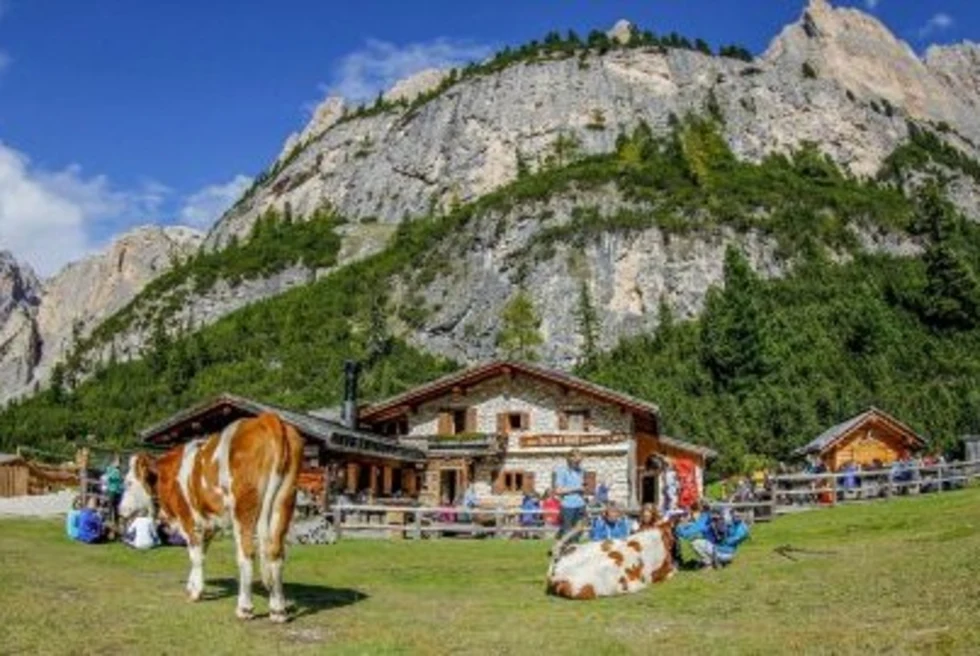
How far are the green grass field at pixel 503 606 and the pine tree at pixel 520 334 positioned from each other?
89.9 m

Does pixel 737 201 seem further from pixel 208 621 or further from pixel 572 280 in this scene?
pixel 208 621

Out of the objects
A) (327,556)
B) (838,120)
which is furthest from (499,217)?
(327,556)

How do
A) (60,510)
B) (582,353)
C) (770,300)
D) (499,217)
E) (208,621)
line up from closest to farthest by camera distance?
(208,621), (60,510), (770,300), (582,353), (499,217)

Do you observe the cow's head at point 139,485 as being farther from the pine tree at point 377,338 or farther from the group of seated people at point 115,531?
the pine tree at point 377,338

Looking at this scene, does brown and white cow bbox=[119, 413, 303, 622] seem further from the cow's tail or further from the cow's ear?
the cow's ear

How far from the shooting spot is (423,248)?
150 metres

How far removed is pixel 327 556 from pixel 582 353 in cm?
9359

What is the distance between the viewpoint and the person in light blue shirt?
2027cm

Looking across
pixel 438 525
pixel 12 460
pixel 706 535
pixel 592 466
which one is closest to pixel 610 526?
pixel 706 535

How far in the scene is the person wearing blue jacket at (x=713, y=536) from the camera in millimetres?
19969

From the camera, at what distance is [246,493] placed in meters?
14.0

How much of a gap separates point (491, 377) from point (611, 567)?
32.3m

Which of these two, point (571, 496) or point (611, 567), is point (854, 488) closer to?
point (571, 496)

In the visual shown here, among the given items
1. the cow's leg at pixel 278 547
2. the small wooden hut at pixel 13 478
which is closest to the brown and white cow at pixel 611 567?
the cow's leg at pixel 278 547
